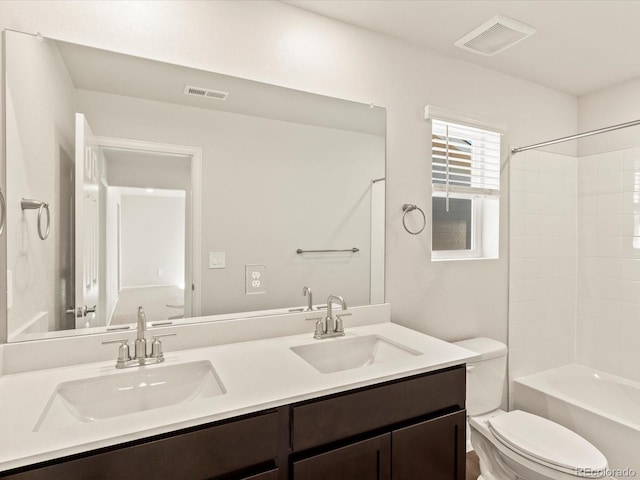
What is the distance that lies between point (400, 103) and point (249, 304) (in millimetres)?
1382

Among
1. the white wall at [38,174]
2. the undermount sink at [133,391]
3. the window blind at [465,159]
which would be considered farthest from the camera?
the window blind at [465,159]

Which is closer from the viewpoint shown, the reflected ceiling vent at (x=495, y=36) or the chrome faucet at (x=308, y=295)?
the chrome faucet at (x=308, y=295)

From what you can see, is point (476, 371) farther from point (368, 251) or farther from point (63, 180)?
point (63, 180)

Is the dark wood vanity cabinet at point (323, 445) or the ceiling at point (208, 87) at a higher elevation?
the ceiling at point (208, 87)

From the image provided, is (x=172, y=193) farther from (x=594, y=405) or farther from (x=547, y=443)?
(x=594, y=405)

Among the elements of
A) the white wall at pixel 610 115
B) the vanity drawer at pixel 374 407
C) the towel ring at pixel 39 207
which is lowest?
the vanity drawer at pixel 374 407

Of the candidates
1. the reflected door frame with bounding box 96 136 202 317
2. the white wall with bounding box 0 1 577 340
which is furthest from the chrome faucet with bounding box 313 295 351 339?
the reflected door frame with bounding box 96 136 202 317

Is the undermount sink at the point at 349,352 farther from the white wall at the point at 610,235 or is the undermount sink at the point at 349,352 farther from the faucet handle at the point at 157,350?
the white wall at the point at 610,235

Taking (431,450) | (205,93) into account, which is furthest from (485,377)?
(205,93)

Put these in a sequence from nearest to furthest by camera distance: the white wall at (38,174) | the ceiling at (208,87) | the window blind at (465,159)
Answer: the white wall at (38,174) → the ceiling at (208,87) → the window blind at (465,159)

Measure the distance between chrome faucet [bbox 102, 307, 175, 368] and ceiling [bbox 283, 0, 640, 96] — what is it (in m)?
1.62

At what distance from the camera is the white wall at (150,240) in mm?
1530

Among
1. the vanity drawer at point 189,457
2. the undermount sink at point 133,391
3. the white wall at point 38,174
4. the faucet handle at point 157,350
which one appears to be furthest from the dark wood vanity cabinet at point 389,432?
the white wall at point 38,174

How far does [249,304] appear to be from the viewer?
175 cm
